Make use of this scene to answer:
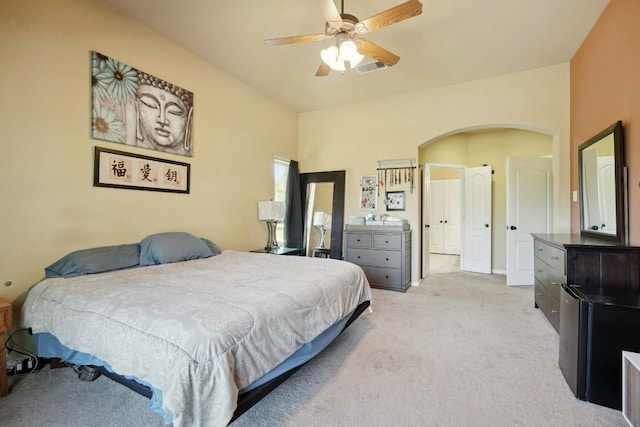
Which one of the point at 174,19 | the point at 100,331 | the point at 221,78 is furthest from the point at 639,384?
the point at 221,78

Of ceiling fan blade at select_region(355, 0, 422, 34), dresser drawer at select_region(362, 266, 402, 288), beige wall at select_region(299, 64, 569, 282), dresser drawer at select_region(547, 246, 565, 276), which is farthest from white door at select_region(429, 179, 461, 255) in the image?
ceiling fan blade at select_region(355, 0, 422, 34)

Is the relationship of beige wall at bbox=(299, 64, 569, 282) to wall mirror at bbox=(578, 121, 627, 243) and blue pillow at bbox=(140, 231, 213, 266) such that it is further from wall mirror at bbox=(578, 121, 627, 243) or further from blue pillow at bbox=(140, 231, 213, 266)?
blue pillow at bbox=(140, 231, 213, 266)

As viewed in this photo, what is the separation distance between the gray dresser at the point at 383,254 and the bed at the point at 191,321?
69.1 inches

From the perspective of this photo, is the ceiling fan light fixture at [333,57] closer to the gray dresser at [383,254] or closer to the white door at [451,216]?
the gray dresser at [383,254]

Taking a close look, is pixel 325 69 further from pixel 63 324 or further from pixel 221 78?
pixel 63 324

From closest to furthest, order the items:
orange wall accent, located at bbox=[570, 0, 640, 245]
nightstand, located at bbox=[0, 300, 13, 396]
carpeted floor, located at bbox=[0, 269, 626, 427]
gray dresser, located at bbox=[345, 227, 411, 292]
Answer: carpeted floor, located at bbox=[0, 269, 626, 427]
nightstand, located at bbox=[0, 300, 13, 396]
orange wall accent, located at bbox=[570, 0, 640, 245]
gray dresser, located at bbox=[345, 227, 411, 292]

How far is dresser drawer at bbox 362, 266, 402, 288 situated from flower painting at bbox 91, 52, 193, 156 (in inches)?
121

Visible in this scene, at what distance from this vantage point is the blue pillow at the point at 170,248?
264 centimetres

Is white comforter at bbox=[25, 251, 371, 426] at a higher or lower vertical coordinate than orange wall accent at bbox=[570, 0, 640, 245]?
lower

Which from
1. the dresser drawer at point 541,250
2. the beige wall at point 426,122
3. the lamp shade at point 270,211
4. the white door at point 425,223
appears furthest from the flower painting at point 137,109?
the dresser drawer at point 541,250

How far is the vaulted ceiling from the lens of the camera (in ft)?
8.56

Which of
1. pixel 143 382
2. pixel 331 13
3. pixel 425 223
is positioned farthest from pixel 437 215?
pixel 143 382

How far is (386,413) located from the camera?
163cm

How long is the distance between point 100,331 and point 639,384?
8.94 feet
